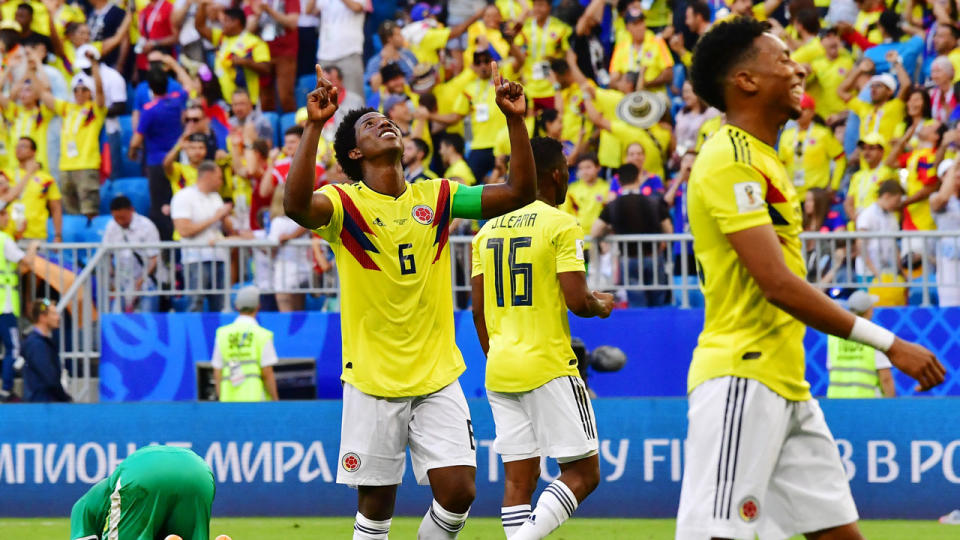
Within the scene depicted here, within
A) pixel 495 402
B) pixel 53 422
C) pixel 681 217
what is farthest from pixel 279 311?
pixel 495 402

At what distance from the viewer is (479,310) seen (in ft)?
27.8

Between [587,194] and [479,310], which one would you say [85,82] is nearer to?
[587,194]

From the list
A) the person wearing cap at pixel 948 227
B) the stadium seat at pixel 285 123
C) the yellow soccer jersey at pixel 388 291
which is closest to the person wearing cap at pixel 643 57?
the person wearing cap at pixel 948 227

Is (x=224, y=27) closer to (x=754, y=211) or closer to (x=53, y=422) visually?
(x=53, y=422)

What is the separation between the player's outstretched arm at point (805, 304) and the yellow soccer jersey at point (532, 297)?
124 inches

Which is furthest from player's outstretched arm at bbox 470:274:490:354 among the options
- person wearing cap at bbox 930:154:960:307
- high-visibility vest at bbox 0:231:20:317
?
high-visibility vest at bbox 0:231:20:317

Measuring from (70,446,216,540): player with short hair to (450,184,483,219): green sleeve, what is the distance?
1.97 m

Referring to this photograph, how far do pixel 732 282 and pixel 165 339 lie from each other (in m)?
10.5

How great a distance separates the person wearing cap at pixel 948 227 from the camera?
13125 mm

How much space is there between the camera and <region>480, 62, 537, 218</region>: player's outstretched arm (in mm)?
6668

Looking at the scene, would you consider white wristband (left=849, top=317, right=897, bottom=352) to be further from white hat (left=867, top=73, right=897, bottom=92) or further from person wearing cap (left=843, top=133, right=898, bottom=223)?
white hat (left=867, top=73, right=897, bottom=92)

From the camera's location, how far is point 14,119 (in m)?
19.0

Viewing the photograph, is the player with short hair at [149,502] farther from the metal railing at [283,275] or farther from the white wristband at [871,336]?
the metal railing at [283,275]

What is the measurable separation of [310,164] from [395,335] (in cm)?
105
